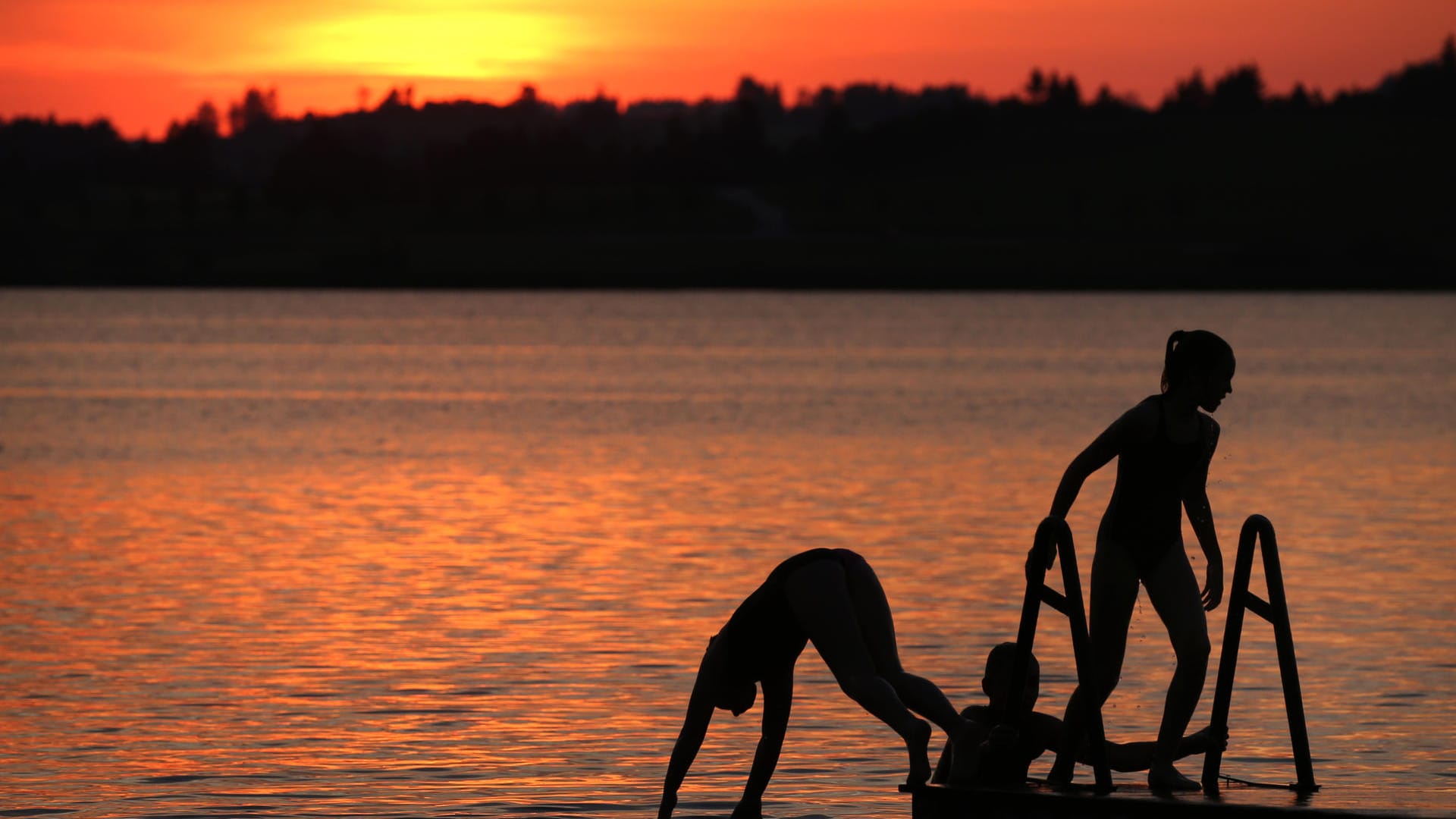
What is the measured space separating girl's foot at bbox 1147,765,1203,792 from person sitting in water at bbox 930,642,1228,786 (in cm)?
10

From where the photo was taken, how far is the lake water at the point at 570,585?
1266 centimetres

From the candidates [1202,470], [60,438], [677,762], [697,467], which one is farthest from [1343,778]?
[60,438]

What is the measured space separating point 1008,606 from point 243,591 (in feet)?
22.9

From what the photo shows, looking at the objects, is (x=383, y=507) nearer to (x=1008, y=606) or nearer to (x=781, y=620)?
(x=1008, y=606)

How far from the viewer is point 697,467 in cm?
3653

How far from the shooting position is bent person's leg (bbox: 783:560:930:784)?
28.3 ft

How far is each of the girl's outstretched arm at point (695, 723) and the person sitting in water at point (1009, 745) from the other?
97cm

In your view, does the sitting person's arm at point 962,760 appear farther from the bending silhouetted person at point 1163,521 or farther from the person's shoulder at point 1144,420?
the person's shoulder at point 1144,420

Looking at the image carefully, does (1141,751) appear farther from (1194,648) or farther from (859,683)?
(859,683)

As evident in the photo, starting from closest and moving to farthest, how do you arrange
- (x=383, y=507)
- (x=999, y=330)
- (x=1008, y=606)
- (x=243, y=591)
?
(x=1008, y=606) < (x=243, y=591) < (x=383, y=507) < (x=999, y=330)

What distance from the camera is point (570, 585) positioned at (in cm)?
2058

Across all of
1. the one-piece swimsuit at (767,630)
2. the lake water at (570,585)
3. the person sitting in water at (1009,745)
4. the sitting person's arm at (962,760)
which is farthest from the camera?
the lake water at (570,585)

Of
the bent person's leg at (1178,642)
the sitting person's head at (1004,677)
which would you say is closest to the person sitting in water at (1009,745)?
the sitting person's head at (1004,677)

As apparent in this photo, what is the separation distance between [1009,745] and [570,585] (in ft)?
38.7
